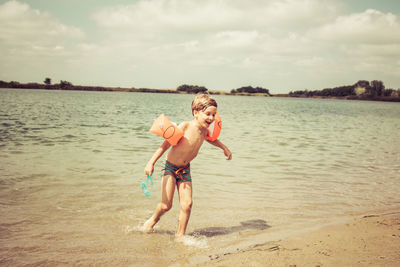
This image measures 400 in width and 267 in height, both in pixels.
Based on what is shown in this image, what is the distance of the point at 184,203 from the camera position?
378 cm

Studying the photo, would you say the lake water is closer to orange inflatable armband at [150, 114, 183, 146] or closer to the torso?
the torso

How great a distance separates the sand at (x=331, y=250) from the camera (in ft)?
9.77

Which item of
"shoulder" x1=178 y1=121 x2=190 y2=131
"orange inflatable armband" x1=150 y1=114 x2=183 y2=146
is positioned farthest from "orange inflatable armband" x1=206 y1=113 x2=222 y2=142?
"orange inflatable armband" x1=150 y1=114 x2=183 y2=146

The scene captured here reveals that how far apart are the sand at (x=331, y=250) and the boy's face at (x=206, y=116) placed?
1.64 m

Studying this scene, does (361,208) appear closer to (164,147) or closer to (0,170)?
(164,147)

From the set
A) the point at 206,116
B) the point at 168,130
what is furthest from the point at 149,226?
the point at 206,116

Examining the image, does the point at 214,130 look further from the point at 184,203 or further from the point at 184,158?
the point at 184,203

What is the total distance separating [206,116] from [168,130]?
53 cm

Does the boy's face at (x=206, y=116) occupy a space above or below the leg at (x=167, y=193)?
above

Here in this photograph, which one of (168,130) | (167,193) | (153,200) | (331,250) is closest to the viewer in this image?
(331,250)

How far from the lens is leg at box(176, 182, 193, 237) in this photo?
149 inches

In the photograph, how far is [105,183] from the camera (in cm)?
621

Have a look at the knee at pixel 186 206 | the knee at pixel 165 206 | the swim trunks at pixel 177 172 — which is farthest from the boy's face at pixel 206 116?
the knee at pixel 165 206

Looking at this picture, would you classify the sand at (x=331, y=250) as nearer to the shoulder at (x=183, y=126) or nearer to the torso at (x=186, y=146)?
the torso at (x=186, y=146)
